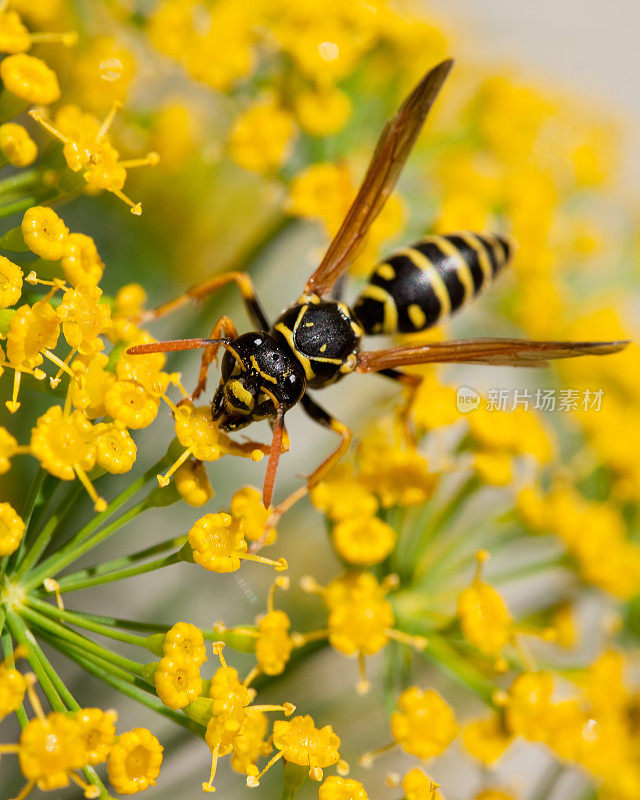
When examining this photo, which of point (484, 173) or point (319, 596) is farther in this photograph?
point (484, 173)

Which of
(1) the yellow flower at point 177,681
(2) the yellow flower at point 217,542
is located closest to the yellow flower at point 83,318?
(2) the yellow flower at point 217,542

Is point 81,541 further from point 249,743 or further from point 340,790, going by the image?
point 340,790

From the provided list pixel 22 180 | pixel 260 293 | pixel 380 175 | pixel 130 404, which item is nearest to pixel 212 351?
pixel 130 404

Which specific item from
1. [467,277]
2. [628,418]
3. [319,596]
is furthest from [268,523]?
[628,418]

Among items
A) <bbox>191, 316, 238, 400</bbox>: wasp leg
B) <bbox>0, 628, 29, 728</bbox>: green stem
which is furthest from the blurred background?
<bbox>0, 628, 29, 728</bbox>: green stem

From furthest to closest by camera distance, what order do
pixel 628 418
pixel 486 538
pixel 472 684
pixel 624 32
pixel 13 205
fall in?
1. pixel 624 32
2. pixel 628 418
3. pixel 486 538
4. pixel 472 684
5. pixel 13 205

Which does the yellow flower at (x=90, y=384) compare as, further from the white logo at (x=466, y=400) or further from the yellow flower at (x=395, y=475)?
the white logo at (x=466, y=400)

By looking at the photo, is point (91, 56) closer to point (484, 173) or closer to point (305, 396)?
point (305, 396)
